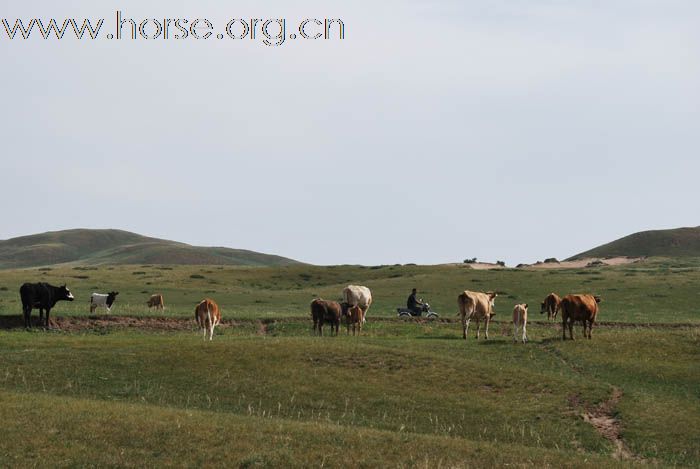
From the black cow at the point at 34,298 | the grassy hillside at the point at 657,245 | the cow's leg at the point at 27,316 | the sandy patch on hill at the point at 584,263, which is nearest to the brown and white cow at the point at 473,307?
the black cow at the point at 34,298

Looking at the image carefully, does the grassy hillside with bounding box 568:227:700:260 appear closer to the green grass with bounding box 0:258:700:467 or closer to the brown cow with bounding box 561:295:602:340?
the green grass with bounding box 0:258:700:467

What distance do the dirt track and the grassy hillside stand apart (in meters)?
93.1

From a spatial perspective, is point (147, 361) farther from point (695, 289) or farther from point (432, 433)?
point (695, 289)

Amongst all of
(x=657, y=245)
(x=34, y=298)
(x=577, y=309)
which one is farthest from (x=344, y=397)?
(x=657, y=245)

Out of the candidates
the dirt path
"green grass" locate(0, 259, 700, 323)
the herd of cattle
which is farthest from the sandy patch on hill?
the dirt path

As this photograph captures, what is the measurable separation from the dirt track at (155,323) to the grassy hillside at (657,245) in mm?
93148

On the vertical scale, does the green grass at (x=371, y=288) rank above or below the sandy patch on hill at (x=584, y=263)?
below

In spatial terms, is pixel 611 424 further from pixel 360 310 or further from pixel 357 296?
pixel 357 296

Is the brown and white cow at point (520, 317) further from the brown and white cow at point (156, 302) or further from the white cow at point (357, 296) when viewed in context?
the brown and white cow at point (156, 302)

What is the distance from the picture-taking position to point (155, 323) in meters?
44.0

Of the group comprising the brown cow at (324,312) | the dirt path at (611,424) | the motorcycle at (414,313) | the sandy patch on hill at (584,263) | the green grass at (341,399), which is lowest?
the dirt path at (611,424)

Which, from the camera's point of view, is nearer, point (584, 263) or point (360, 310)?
point (360, 310)

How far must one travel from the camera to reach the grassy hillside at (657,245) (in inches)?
5374

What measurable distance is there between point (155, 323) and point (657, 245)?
11803cm
